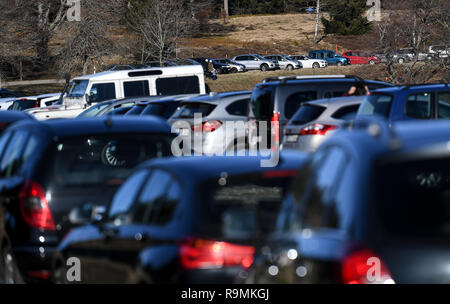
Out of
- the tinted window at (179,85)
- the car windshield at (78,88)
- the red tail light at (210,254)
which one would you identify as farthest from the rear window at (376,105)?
the tinted window at (179,85)

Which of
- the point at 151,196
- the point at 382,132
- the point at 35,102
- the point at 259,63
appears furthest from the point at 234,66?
the point at 382,132

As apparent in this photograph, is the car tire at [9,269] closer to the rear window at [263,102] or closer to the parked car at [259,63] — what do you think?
the rear window at [263,102]

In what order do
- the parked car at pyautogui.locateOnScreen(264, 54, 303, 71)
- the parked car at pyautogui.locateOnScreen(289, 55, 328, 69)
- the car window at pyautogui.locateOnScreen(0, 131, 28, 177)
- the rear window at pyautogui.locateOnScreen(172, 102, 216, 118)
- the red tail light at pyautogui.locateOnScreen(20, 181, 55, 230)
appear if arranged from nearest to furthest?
the red tail light at pyautogui.locateOnScreen(20, 181, 55, 230)
the car window at pyautogui.locateOnScreen(0, 131, 28, 177)
the rear window at pyautogui.locateOnScreen(172, 102, 216, 118)
the parked car at pyautogui.locateOnScreen(289, 55, 328, 69)
the parked car at pyautogui.locateOnScreen(264, 54, 303, 71)

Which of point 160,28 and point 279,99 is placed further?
point 160,28

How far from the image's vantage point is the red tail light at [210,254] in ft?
17.1

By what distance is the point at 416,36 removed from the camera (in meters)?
46.8

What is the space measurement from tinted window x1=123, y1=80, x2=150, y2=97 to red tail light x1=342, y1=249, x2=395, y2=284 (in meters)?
25.5

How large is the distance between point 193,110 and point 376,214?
14.1 m

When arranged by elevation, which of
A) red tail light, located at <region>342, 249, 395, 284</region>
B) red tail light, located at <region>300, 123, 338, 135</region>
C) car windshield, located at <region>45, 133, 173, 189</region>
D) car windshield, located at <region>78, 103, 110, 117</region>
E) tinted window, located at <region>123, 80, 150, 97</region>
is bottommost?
tinted window, located at <region>123, 80, 150, 97</region>

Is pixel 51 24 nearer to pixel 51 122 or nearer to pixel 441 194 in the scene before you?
pixel 51 122

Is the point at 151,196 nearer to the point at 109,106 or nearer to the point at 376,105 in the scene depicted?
the point at 376,105

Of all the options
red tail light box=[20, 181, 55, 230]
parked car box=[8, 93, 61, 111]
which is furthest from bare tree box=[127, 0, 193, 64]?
red tail light box=[20, 181, 55, 230]

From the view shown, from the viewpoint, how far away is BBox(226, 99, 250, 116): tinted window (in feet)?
58.9

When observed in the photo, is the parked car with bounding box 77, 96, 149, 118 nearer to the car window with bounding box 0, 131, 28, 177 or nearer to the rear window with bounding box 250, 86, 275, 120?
the rear window with bounding box 250, 86, 275, 120
